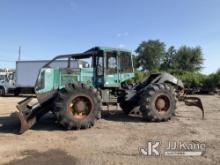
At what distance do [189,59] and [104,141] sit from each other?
2570 inches

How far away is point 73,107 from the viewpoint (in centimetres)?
879

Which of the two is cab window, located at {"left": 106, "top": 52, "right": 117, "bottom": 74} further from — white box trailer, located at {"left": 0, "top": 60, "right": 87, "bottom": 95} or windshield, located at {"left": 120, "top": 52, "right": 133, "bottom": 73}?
white box trailer, located at {"left": 0, "top": 60, "right": 87, "bottom": 95}

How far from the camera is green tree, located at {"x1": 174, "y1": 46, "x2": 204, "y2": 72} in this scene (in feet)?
225

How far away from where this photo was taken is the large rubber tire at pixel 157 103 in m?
9.75

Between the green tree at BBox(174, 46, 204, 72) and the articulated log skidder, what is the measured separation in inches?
2341

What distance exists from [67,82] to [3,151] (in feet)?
13.1

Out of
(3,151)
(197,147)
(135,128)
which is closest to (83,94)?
(135,128)

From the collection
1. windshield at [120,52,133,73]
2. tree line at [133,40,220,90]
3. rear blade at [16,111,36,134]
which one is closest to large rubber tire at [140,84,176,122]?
windshield at [120,52,133,73]

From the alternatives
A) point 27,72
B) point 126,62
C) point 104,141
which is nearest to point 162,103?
point 126,62

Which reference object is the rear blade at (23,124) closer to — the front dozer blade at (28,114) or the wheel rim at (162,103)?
the front dozer blade at (28,114)

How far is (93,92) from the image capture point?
29.2 feet

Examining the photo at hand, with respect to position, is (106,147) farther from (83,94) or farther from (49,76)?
(49,76)

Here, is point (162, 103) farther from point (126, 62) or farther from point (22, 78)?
point (22, 78)

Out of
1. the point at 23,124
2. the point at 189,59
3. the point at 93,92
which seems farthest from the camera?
the point at 189,59
